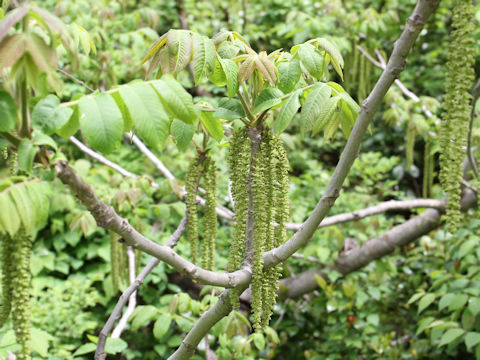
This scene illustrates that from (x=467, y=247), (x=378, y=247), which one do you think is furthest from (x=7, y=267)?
Result: (x=378, y=247)

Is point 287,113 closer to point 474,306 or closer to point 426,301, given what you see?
point 474,306

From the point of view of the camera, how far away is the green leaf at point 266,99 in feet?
5.47

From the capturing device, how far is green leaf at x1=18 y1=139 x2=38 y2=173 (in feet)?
3.96

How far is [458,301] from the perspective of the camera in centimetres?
375

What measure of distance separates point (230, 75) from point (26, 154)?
75cm

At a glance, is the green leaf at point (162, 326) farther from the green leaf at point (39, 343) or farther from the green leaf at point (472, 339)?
the green leaf at point (472, 339)

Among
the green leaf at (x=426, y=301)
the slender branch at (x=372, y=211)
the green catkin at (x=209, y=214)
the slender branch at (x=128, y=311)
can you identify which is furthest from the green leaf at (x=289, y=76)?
the green leaf at (x=426, y=301)

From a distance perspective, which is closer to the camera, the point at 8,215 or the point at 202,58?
the point at 8,215

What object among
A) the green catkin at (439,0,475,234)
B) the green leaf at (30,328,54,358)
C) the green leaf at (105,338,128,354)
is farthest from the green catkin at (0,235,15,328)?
the green catkin at (439,0,475,234)

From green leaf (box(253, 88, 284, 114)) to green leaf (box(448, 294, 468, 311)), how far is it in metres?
2.82

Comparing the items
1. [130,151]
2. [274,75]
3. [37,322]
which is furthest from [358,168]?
[274,75]

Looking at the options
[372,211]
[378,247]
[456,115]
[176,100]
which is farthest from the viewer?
[378,247]

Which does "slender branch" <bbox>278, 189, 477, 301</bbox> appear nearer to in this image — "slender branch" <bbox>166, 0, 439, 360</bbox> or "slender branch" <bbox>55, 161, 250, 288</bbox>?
"slender branch" <bbox>166, 0, 439, 360</bbox>

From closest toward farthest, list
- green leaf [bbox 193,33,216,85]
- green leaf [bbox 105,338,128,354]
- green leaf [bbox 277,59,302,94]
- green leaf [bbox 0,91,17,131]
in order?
green leaf [bbox 0,91,17,131] < green leaf [bbox 193,33,216,85] < green leaf [bbox 277,59,302,94] < green leaf [bbox 105,338,128,354]
